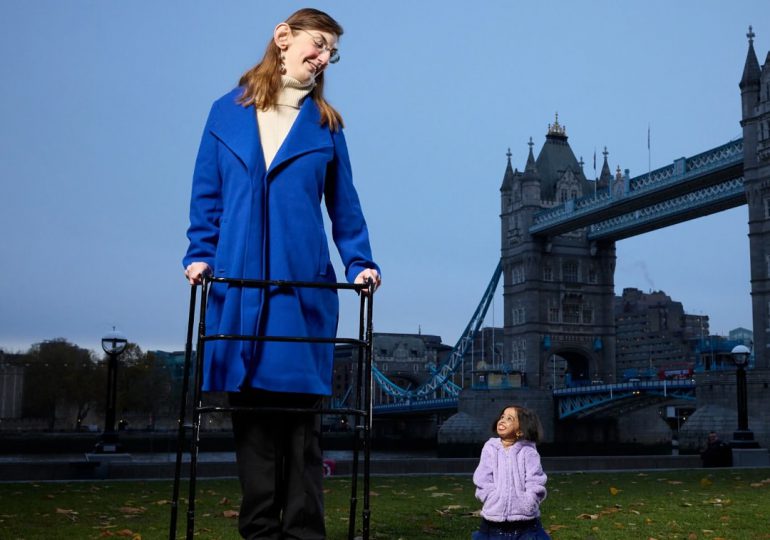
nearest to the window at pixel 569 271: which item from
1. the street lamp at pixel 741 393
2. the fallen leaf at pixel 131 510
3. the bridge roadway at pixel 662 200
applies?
the bridge roadway at pixel 662 200

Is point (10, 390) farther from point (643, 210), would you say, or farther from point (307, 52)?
point (307, 52)

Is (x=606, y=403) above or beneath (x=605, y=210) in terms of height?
beneath

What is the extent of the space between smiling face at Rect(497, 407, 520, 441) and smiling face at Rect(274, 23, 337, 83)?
2412 millimetres

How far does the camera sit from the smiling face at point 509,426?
5.56m

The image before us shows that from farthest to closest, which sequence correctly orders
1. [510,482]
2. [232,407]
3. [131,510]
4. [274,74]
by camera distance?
[131,510], [510,482], [274,74], [232,407]

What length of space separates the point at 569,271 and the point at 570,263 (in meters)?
0.57

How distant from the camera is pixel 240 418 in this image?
12.5 feet

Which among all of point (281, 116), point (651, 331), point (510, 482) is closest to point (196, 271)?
point (281, 116)

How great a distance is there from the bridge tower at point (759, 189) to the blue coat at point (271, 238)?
44.5 m

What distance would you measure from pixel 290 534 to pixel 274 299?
90 centimetres

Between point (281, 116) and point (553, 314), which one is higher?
point (553, 314)

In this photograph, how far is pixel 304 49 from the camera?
4.15m

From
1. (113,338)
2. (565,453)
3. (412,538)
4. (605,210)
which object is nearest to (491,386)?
(565,453)

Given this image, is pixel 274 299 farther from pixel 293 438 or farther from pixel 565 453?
pixel 565 453
